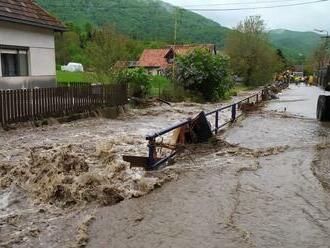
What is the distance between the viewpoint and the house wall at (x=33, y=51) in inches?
742

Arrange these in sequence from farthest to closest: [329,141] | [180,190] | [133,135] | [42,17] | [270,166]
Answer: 1. [42,17]
2. [133,135]
3. [329,141]
4. [270,166]
5. [180,190]

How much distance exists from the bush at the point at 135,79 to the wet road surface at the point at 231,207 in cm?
1585

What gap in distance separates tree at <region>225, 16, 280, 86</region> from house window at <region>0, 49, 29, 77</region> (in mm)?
50128

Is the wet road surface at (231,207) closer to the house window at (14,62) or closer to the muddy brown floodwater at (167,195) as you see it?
the muddy brown floodwater at (167,195)

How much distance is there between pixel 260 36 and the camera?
7194 cm

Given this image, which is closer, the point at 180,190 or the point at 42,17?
the point at 180,190

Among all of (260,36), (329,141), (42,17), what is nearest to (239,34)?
(260,36)

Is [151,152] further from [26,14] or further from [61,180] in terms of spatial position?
[26,14]

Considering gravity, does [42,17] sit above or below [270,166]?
above

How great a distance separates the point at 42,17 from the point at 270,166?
14545mm

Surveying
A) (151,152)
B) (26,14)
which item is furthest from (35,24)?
(151,152)

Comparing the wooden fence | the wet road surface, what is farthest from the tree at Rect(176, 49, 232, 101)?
the wet road surface

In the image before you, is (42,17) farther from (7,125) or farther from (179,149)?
(179,149)

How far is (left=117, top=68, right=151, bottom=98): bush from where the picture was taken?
28219 millimetres
